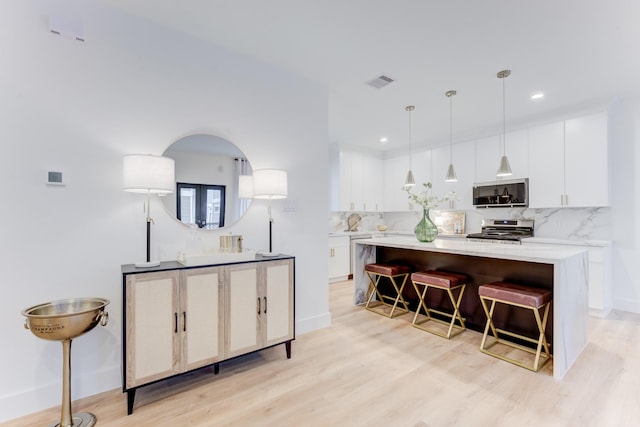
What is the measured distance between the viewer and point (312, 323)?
321 cm

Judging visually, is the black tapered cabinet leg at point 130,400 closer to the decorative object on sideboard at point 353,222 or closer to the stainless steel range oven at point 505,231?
the stainless steel range oven at point 505,231

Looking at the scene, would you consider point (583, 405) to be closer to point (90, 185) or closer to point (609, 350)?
point (609, 350)

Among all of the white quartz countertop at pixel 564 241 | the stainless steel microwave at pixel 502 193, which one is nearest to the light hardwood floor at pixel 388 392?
the white quartz countertop at pixel 564 241

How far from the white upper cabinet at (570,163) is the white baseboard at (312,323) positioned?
3485mm

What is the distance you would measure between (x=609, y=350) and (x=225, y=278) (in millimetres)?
3477

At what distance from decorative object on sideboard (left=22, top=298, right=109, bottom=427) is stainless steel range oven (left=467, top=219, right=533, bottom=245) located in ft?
15.8

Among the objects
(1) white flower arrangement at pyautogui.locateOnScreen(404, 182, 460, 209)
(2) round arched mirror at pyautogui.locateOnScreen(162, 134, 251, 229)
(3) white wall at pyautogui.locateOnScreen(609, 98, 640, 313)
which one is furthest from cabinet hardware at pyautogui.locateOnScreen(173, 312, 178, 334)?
(3) white wall at pyautogui.locateOnScreen(609, 98, 640, 313)

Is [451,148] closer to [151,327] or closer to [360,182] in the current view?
[360,182]

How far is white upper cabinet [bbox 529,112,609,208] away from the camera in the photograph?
3.78 m

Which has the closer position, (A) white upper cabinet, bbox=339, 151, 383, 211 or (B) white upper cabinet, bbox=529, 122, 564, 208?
(B) white upper cabinet, bbox=529, 122, 564, 208

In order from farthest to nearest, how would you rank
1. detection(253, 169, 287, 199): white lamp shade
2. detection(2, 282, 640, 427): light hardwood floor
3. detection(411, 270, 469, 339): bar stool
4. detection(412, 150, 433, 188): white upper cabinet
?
detection(412, 150, 433, 188): white upper cabinet
detection(411, 270, 469, 339): bar stool
detection(253, 169, 287, 199): white lamp shade
detection(2, 282, 640, 427): light hardwood floor

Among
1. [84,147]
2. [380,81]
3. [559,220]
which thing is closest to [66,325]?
[84,147]

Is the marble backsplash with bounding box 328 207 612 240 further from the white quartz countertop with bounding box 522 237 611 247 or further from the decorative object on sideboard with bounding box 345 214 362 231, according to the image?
the decorative object on sideboard with bounding box 345 214 362 231

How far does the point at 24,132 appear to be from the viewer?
190cm
